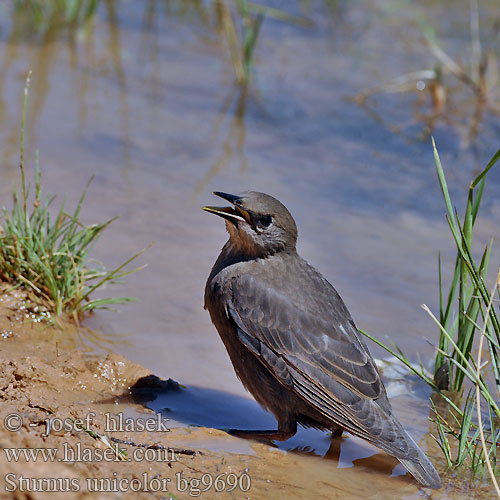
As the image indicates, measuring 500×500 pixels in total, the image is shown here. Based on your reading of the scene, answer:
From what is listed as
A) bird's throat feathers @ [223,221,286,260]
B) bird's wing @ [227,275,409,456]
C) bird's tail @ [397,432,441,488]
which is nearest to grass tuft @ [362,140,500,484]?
bird's tail @ [397,432,441,488]

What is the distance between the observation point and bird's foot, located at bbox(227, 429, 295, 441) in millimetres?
4246

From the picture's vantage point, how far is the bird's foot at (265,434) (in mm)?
4246

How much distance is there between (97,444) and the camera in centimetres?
346

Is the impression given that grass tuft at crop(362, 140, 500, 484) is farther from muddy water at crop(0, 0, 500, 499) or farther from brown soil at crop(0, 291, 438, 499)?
brown soil at crop(0, 291, 438, 499)

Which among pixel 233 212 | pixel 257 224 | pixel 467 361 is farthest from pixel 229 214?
pixel 467 361

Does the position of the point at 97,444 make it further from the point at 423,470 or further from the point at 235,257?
the point at 235,257

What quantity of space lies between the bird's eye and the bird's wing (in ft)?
1.13

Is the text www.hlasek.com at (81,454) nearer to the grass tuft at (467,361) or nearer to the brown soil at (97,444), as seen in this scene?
the brown soil at (97,444)

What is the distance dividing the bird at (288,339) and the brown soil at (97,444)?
25 centimetres

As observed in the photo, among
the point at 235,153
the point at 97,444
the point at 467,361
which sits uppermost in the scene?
the point at 235,153

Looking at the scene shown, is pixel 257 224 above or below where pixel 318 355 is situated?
above

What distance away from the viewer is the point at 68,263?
476 centimetres

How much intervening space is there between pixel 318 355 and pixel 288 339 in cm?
18

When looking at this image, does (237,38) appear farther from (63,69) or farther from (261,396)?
(261,396)
